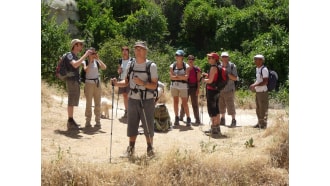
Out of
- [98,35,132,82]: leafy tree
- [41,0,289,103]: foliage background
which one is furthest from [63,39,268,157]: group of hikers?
[41,0,289,103]: foliage background

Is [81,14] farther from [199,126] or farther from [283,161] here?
[283,161]

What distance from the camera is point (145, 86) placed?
5.03 metres

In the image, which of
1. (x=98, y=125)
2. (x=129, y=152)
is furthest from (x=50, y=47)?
(x=129, y=152)

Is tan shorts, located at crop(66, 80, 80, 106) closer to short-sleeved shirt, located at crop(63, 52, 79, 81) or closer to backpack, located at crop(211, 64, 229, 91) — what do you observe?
short-sleeved shirt, located at crop(63, 52, 79, 81)

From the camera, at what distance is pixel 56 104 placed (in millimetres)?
9180

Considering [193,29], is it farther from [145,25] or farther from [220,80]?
[220,80]

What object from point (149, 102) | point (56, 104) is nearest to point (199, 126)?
point (149, 102)

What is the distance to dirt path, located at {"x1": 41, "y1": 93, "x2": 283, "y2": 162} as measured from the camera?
5.54m

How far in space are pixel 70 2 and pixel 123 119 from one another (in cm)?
1269

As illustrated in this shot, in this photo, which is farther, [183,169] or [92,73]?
[92,73]

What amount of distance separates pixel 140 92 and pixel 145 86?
142 mm

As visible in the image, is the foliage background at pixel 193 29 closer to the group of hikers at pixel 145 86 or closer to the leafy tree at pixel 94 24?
the leafy tree at pixel 94 24

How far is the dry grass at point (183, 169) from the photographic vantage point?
15.0 feet

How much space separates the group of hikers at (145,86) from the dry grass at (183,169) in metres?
0.45
